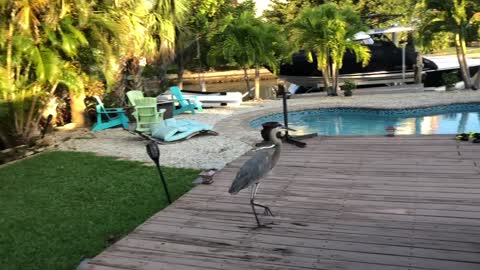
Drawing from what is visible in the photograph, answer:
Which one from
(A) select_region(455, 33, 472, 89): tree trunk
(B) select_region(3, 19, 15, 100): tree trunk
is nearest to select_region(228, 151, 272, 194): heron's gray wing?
(B) select_region(3, 19, 15, 100): tree trunk

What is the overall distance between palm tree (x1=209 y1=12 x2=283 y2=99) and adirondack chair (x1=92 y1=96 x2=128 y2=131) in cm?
435

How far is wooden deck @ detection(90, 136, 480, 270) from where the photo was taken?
355 centimetres

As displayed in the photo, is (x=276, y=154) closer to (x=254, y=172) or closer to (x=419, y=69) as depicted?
(x=254, y=172)

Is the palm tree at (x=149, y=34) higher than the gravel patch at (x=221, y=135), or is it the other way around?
the palm tree at (x=149, y=34)

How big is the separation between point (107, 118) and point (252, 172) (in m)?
8.56

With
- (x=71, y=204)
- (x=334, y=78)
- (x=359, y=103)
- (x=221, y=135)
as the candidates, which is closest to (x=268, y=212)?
(x=71, y=204)

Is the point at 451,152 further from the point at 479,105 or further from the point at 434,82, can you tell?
the point at 434,82

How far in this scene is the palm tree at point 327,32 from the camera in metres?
14.5

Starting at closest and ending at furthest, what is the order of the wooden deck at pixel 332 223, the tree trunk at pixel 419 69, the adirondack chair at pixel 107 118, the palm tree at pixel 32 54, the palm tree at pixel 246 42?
1. the wooden deck at pixel 332 223
2. the palm tree at pixel 32 54
3. the adirondack chair at pixel 107 118
4. the palm tree at pixel 246 42
5. the tree trunk at pixel 419 69

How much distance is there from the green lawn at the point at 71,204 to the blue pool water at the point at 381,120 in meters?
5.32

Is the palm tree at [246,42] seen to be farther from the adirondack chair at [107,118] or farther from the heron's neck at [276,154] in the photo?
the heron's neck at [276,154]

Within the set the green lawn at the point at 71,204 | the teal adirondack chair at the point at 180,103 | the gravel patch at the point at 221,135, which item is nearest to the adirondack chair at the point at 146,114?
the gravel patch at the point at 221,135

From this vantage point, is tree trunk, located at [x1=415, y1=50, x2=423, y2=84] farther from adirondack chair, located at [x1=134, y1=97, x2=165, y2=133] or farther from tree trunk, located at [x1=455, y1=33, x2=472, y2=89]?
adirondack chair, located at [x1=134, y1=97, x2=165, y2=133]

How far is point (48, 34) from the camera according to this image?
8.05 m
